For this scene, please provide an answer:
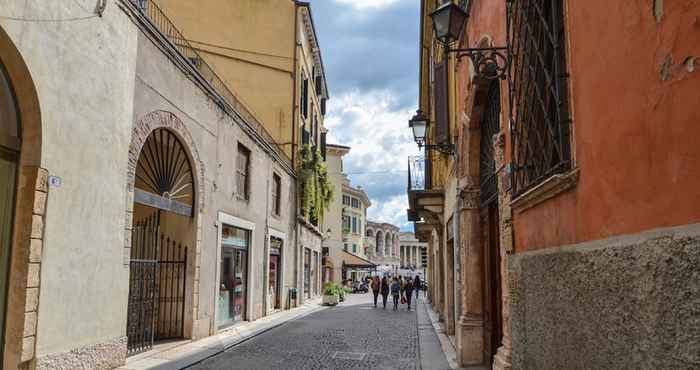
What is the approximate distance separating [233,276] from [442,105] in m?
8.04

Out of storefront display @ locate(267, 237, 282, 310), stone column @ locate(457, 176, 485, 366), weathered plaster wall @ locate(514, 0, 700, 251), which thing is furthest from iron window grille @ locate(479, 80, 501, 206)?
storefront display @ locate(267, 237, 282, 310)

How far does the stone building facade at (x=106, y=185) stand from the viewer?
7023 millimetres

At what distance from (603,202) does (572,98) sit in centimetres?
83

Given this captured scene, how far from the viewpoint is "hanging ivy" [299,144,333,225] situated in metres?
26.7

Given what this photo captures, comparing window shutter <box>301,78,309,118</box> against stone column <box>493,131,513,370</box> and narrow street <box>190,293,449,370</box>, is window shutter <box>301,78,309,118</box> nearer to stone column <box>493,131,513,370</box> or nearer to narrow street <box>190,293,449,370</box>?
narrow street <box>190,293,449,370</box>

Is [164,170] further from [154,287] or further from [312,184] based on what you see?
[312,184]

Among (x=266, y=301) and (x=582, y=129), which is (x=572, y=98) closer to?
(x=582, y=129)

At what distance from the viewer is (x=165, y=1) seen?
24.1 meters

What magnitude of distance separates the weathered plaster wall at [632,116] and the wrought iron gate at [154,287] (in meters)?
8.81

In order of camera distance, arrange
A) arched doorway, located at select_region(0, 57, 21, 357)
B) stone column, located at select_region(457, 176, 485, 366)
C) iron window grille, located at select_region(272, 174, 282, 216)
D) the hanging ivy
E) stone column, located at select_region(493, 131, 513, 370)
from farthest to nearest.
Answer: the hanging ivy < iron window grille, located at select_region(272, 174, 282, 216) < stone column, located at select_region(457, 176, 485, 366) < arched doorway, located at select_region(0, 57, 21, 357) < stone column, located at select_region(493, 131, 513, 370)

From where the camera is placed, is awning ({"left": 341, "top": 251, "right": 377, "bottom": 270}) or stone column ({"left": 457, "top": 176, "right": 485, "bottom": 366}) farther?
awning ({"left": 341, "top": 251, "right": 377, "bottom": 270})

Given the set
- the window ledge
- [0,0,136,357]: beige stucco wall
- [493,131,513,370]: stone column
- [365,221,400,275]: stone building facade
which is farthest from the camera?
[365,221,400,275]: stone building facade

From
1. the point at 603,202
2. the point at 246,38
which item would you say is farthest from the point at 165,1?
the point at 603,202

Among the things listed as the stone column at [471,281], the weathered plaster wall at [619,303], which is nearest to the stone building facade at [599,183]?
the weathered plaster wall at [619,303]
